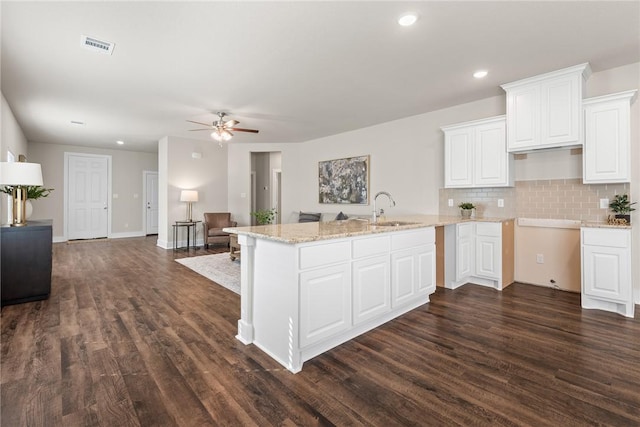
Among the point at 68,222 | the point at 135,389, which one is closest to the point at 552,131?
the point at 135,389

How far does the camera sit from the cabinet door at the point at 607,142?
120 inches

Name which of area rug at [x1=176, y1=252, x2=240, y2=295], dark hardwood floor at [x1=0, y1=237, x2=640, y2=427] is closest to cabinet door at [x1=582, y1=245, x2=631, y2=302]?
dark hardwood floor at [x1=0, y1=237, x2=640, y2=427]

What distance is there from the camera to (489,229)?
385 cm

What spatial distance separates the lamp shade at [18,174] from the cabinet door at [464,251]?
4.76 meters

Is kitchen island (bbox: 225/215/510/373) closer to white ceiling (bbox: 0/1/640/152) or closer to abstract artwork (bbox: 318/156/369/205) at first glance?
white ceiling (bbox: 0/1/640/152)

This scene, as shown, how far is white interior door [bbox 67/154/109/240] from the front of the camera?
7.98 m

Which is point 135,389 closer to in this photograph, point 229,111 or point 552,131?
point 229,111

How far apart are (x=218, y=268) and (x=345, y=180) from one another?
304 cm

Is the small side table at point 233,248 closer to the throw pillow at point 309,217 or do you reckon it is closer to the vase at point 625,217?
the throw pillow at point 309,217

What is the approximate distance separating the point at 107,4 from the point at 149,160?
7.73m

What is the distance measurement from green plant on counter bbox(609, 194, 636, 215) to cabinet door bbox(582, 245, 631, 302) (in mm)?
501

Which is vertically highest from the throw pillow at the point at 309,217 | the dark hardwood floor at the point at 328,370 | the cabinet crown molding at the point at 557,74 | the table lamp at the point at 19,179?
the cabinet crown molding at the point at 557,74

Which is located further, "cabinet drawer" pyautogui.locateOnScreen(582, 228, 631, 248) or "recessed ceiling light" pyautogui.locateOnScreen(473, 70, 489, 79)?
"recessed ceiling light" pyautogui.locateOnScreen(473, 70, 489, 79)

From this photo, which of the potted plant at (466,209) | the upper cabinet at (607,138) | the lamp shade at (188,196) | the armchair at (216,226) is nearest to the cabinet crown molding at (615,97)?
the upper cabinet at (607,138)
